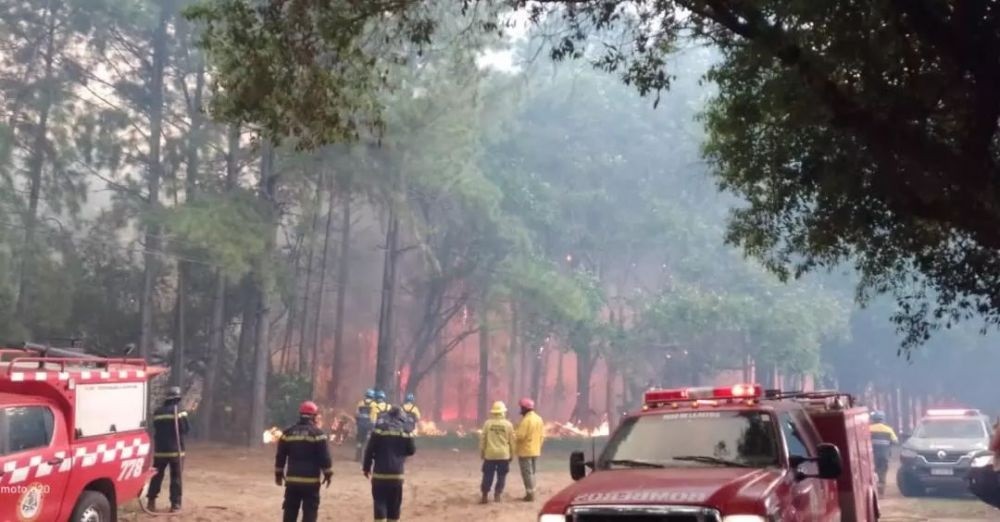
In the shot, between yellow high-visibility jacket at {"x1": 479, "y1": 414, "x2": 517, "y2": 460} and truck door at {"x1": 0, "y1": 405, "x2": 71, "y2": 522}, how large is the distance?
7.85 meters

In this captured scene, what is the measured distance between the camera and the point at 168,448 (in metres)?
14.1

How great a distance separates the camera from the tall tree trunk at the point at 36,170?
1016 inches

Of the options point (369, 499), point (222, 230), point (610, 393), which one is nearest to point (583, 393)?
point (610, 393)

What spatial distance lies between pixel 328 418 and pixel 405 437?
24.4 metres

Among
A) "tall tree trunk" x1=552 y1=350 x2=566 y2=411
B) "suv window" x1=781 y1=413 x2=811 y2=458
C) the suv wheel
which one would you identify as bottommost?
the suv wheel

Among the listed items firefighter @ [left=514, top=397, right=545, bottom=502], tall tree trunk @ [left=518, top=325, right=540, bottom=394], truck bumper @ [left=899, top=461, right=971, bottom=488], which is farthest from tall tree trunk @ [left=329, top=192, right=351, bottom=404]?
truck bumper @ [left=899, top=461, right=971, bottom=488]

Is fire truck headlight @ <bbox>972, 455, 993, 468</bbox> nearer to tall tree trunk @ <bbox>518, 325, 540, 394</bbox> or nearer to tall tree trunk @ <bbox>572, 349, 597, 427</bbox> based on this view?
tall tree trunk @ <bbox>572, 349, 597, 427</bbox>

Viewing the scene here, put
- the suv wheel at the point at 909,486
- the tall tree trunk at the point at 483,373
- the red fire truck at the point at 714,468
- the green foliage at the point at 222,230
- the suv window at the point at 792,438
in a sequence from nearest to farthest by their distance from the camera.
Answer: the red fire truck at the point at 714,468, the suv window at the point at 792,438, the suv wheel at the point at 909,486, the green foliage at the point at 222,230, the tall tree trunk at the point at 483,373

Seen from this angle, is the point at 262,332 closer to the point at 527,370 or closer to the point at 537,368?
the point at 537,368

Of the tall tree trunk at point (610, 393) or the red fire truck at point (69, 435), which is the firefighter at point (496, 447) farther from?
the tall tree trunk at point (610, 393)

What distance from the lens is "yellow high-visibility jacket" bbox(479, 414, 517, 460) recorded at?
53.1ft

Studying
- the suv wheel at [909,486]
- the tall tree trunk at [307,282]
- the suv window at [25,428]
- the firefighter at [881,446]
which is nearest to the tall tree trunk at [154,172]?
the tall tree trunk at [307,282]

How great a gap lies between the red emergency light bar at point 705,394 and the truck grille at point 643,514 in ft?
7.77

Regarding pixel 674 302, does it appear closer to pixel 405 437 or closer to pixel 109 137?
pixel 109 137
